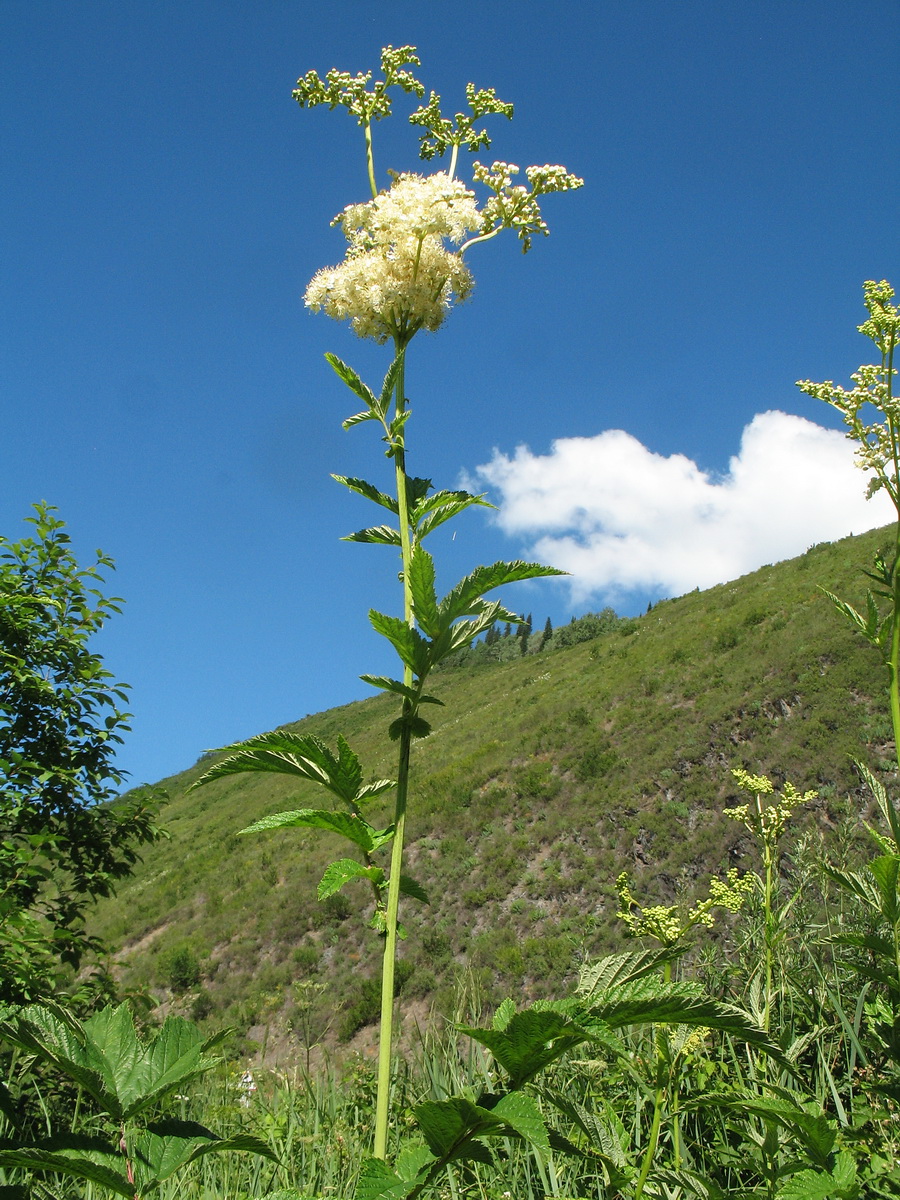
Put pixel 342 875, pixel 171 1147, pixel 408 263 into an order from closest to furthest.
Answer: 1. pixel 171 1147
2. pixel 342 875
3. pixel 408 263

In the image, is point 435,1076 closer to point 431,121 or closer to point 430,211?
point 430,211

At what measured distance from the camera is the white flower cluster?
1728mm

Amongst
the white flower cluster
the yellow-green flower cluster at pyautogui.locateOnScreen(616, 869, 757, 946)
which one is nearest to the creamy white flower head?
the white flower cluster

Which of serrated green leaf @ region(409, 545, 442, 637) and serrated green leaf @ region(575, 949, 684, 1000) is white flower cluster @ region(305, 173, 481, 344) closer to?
serrated green leaf @ region(409, 545, 442, 637)

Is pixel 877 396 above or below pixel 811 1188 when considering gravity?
above

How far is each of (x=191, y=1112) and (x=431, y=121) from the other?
161 inches

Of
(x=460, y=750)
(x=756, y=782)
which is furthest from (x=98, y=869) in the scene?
(x=460, y=750)

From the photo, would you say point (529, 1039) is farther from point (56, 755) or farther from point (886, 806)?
point (56, 755)

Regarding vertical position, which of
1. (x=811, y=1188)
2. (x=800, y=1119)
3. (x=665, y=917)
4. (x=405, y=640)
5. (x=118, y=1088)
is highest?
(x=405, y=640)

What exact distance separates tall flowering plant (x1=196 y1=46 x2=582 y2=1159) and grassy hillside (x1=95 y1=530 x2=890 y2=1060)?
12396mm

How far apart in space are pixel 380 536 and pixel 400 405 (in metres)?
0.32

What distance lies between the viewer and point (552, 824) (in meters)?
21.3

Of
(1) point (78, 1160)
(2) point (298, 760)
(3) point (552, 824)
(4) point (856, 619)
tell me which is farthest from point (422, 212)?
(3) point (552, 824)

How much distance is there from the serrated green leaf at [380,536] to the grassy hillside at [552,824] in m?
12.4
